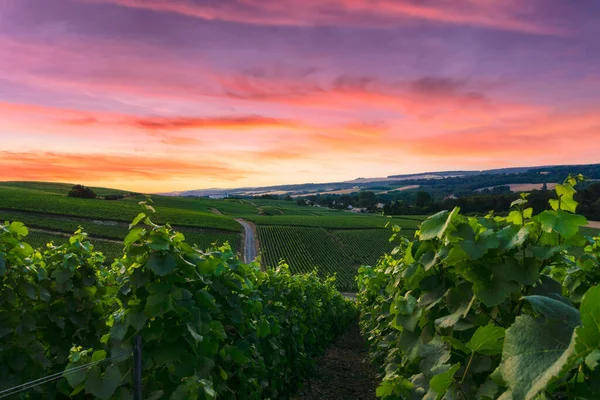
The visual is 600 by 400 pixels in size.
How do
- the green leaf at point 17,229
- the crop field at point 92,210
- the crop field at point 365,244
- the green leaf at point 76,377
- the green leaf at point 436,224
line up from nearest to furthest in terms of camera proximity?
the green leaf at point 436,224 → the green leaf at point 76,377 → the green leaf at point 17,229 → the crop field at point 365,244 → the crop field at point 92,210

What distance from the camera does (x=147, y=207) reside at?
3.33 metres

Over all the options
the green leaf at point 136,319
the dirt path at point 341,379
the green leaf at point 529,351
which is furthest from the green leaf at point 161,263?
the dirt path at point 341,379

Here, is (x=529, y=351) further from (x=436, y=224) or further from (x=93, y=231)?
(x=93, y=231)

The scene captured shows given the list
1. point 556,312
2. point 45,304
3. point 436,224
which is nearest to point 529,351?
point 556,312

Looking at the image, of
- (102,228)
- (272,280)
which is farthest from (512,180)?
(272,280)

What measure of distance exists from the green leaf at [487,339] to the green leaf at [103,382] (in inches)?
101

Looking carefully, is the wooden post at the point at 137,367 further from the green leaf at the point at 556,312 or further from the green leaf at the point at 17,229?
the green leaf at the point at 556,312

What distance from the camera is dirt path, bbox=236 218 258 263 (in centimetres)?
6442

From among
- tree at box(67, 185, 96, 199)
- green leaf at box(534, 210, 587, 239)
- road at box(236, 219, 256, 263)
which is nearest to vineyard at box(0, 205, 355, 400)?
green leaf at box(534, 210, 587, 239)

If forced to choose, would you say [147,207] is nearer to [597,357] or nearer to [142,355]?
[142,355]

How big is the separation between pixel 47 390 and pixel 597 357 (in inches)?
176

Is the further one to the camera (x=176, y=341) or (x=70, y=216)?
(x=70, y=216)

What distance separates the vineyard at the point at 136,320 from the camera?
321 cm

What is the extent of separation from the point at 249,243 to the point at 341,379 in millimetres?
63987
